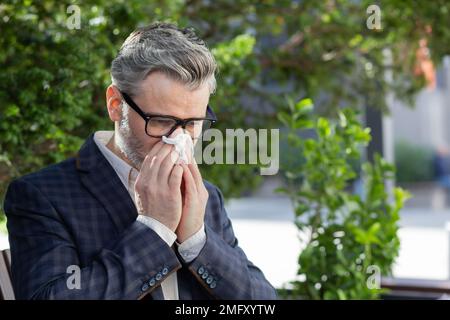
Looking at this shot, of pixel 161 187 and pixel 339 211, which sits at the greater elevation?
pixel 161 187

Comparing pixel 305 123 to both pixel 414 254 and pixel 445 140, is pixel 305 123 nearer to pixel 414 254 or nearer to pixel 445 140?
pixel 414 254

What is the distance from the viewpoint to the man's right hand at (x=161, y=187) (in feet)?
4.09

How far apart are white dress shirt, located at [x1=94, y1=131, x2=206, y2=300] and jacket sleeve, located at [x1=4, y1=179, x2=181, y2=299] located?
1cm

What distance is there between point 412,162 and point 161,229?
16.7 m

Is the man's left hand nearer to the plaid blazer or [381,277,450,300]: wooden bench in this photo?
the plaid blazer

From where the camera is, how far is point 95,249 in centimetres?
141

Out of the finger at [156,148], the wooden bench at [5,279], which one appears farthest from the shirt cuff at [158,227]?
the wooden bench at [5,279]

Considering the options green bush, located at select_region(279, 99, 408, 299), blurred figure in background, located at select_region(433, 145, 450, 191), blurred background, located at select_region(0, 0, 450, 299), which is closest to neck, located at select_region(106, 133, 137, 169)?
blurred background, located at select_region(0, 0, 450, 299)

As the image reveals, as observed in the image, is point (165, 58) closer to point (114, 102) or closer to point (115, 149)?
point (114, 102)

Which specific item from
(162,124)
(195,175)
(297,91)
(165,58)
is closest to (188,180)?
(195,175)

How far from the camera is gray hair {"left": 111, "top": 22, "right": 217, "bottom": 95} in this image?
1361 millimetres

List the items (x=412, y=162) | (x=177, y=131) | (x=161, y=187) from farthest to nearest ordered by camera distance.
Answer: (x=412, y=162) → (x=177, y=131) → (x=161, y=187)

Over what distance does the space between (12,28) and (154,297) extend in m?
1.79
